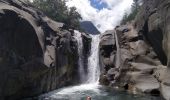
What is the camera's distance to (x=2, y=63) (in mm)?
24797

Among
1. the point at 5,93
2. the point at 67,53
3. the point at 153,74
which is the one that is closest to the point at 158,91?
the point at 153,74

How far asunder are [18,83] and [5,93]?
6.93ft

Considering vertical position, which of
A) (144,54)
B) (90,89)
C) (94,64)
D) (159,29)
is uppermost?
(159,29)

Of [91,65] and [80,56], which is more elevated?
[80,56]

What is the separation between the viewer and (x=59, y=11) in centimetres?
6400

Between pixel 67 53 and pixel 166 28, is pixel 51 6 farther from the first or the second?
pixel 166 28

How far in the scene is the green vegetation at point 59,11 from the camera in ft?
201

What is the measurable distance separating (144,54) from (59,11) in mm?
29899

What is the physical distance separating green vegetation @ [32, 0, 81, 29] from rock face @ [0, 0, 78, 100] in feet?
69.7

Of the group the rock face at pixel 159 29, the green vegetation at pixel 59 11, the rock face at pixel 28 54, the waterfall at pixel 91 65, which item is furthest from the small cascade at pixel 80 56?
the green vegetation at pixel 59 11

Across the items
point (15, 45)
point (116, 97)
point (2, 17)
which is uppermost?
point (2, 17)

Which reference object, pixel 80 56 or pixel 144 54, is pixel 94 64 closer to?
pixel 80 56

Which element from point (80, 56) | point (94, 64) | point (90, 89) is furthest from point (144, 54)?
point (80, 56)

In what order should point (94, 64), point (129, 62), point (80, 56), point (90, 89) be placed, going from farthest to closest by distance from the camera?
1. point (94, 64)
2. point (80, 56)
3. point (129, 62)
4. point (90, 89)
